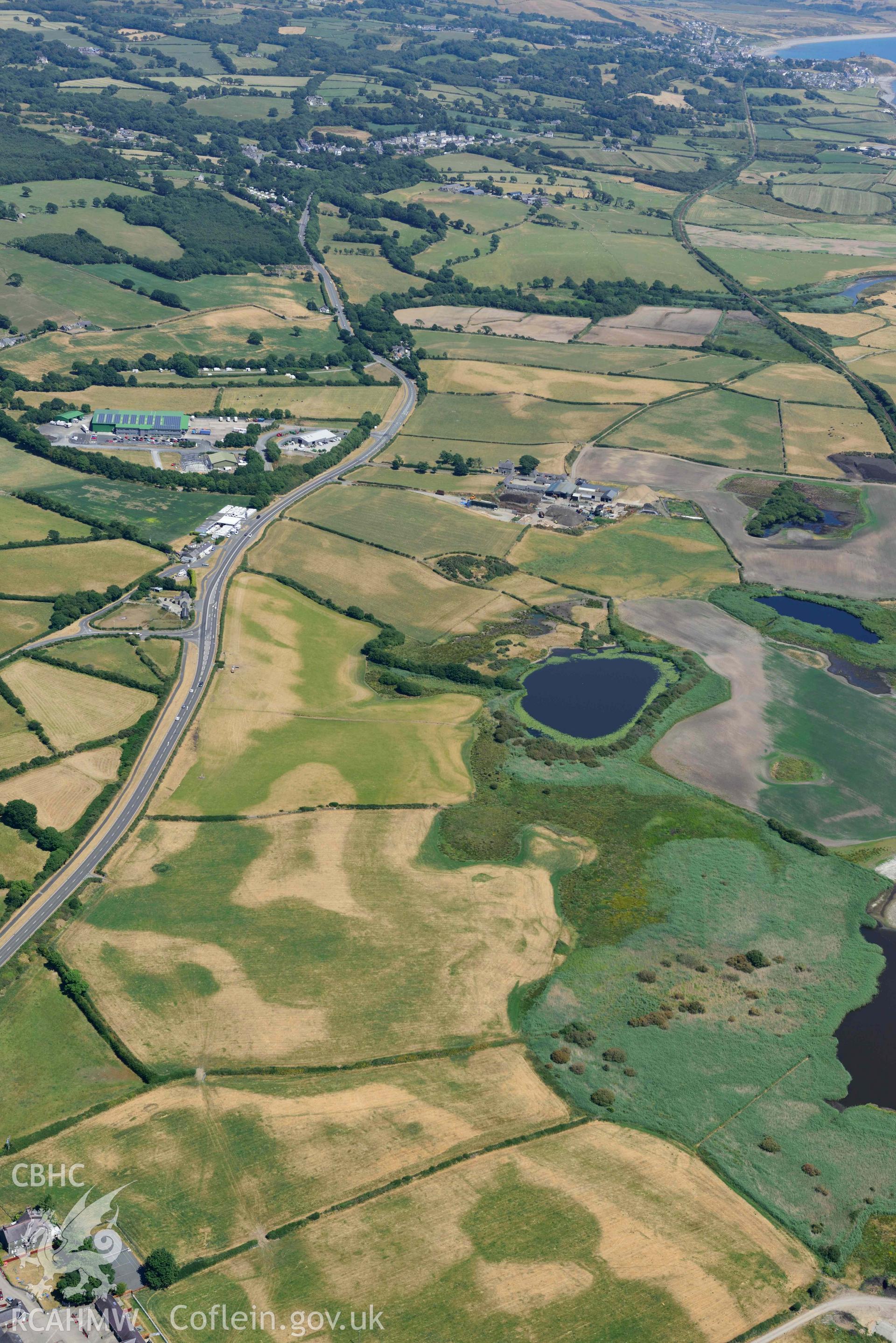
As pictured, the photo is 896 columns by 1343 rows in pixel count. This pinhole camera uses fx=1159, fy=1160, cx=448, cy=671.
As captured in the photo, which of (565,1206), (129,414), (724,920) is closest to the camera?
(565,1206)

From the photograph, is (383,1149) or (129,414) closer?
(383,1149)

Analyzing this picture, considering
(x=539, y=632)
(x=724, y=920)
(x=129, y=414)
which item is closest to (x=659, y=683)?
(x=539, y=632)

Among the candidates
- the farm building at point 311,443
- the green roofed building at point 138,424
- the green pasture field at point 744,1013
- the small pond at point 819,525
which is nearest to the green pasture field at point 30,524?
the green roofed building at point 138,424

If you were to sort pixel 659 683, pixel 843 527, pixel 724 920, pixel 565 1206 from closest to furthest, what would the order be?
pixel 565 1206 < pixel 724 920 < pixel 659 683 < pixel 843 527

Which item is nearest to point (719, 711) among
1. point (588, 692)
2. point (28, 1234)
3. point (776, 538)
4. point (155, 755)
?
point (588, 692)

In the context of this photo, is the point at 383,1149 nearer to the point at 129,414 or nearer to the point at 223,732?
the point at 223,732

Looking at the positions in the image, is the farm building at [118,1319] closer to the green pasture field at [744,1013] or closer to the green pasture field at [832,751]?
the green pasture field at [744,1013]

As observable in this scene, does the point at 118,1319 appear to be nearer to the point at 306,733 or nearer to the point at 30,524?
the point at 306,733
